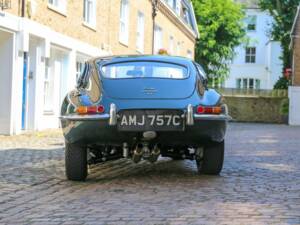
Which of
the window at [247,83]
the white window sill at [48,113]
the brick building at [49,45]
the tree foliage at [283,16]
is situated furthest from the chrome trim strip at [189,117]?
the window at [247,83]

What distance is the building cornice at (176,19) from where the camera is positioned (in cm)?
3204

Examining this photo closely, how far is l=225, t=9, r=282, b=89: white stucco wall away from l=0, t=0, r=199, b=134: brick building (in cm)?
3284

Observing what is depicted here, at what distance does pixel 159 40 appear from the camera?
3203 cm

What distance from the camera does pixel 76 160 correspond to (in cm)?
757

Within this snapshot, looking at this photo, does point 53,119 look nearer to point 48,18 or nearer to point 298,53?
point 48,18

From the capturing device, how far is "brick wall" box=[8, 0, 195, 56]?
16867 mm

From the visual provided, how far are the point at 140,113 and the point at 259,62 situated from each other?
53597mm

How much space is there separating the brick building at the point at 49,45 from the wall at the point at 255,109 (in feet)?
49.2

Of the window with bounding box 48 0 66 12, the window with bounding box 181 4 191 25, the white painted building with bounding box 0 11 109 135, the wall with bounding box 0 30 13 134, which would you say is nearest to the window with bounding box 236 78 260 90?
the window with bounding box 181 4 191 25

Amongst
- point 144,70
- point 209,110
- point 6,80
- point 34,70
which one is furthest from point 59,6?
point 209,110

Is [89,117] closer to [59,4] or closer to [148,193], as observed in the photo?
[148,193]

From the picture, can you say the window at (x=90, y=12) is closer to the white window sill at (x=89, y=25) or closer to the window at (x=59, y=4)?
the white window sill at (x=89, y=25)

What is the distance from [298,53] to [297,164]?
979 inches

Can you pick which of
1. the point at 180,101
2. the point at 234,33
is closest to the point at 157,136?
the point at 180,101
